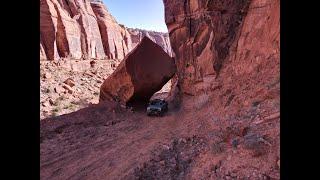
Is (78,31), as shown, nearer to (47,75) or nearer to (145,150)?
(47,75)

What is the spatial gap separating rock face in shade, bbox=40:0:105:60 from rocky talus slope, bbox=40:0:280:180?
21.1 meters

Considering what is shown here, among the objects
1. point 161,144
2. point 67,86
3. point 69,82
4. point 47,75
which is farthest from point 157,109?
point 47,75

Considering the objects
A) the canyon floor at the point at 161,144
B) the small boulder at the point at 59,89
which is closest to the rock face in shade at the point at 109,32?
the small boulder at the point at 59,89

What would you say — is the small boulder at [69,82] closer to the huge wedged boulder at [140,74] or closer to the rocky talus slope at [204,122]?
the huge wedged boulder at [140,74]

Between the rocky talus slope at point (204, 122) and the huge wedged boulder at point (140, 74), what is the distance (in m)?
2.68

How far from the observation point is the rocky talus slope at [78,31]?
4047cm

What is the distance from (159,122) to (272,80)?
1010 centimetres

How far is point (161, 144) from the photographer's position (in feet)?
48.1

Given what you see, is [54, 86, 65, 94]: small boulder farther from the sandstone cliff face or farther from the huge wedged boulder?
the sandstone cliff face

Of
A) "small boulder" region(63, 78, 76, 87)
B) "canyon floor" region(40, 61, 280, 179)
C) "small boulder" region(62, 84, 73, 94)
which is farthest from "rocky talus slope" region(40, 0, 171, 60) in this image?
"canyon floor" region(40, 61, 280, 179)

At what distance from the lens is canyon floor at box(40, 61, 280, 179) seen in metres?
9.66

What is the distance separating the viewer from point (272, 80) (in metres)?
12.2

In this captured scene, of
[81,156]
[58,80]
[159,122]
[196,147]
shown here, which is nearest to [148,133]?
[159,122]

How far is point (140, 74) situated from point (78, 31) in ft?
84.8
